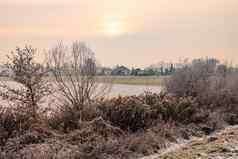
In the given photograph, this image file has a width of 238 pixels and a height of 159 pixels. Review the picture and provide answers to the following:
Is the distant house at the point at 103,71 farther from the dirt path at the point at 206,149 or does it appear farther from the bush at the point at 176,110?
the dirt path at the point at 206,149

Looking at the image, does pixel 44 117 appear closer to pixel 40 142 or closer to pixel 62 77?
pixel 40 142

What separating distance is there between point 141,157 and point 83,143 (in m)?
1.38

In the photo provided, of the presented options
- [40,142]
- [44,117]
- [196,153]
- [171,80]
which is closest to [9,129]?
[40,142]

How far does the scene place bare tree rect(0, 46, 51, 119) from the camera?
945 centimetres

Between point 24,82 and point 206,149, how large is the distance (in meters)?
5.20

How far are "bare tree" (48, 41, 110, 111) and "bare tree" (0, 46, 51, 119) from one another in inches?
97.8

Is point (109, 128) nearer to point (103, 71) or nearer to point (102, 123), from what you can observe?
point (102, 123)

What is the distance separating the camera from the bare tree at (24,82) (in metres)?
9.45

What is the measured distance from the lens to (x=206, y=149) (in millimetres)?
8016

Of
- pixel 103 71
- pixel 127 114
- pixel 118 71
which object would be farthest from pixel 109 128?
pixel 118 71

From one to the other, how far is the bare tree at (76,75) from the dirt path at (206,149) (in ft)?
15.0

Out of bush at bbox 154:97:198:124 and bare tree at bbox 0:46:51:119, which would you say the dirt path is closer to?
bush at bbox 154:97:198:124

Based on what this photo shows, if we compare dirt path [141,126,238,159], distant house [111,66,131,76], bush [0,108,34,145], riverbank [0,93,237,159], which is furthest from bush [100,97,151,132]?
distant house [111,66,131,76]

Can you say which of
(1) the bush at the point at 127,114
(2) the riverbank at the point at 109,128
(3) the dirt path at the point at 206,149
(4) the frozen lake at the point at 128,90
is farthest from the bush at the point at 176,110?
(4) the frozen lake at the point at 128,90
